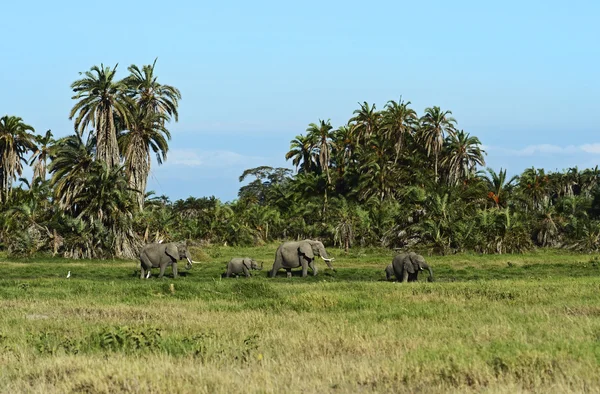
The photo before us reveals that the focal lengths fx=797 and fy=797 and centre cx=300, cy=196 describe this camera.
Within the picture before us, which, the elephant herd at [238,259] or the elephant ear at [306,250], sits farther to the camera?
the elephant ear at [306,250]

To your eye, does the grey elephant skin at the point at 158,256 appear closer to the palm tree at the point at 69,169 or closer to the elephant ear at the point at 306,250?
the elephant ear at the point at 306,250

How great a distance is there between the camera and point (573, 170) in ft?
298

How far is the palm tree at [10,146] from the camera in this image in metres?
63.5

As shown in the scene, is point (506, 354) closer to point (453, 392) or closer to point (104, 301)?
point (453, 392)

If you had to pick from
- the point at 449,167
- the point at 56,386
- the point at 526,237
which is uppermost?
the point at 449,167

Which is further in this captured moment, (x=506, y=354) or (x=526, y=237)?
(x=526, y=237)

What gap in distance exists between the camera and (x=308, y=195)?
76.9 meters

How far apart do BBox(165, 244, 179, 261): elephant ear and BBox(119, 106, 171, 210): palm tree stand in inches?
880

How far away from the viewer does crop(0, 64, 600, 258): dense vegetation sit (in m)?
44.5

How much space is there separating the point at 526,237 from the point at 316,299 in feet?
97.7

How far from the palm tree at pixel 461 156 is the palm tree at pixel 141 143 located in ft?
78.7

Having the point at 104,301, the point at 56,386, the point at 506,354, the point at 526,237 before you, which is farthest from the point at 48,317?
the point at 526,237

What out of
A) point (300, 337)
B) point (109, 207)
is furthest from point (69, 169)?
point (300, 337)

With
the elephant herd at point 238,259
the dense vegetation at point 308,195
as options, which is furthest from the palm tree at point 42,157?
the elephant herd at point 238,259
